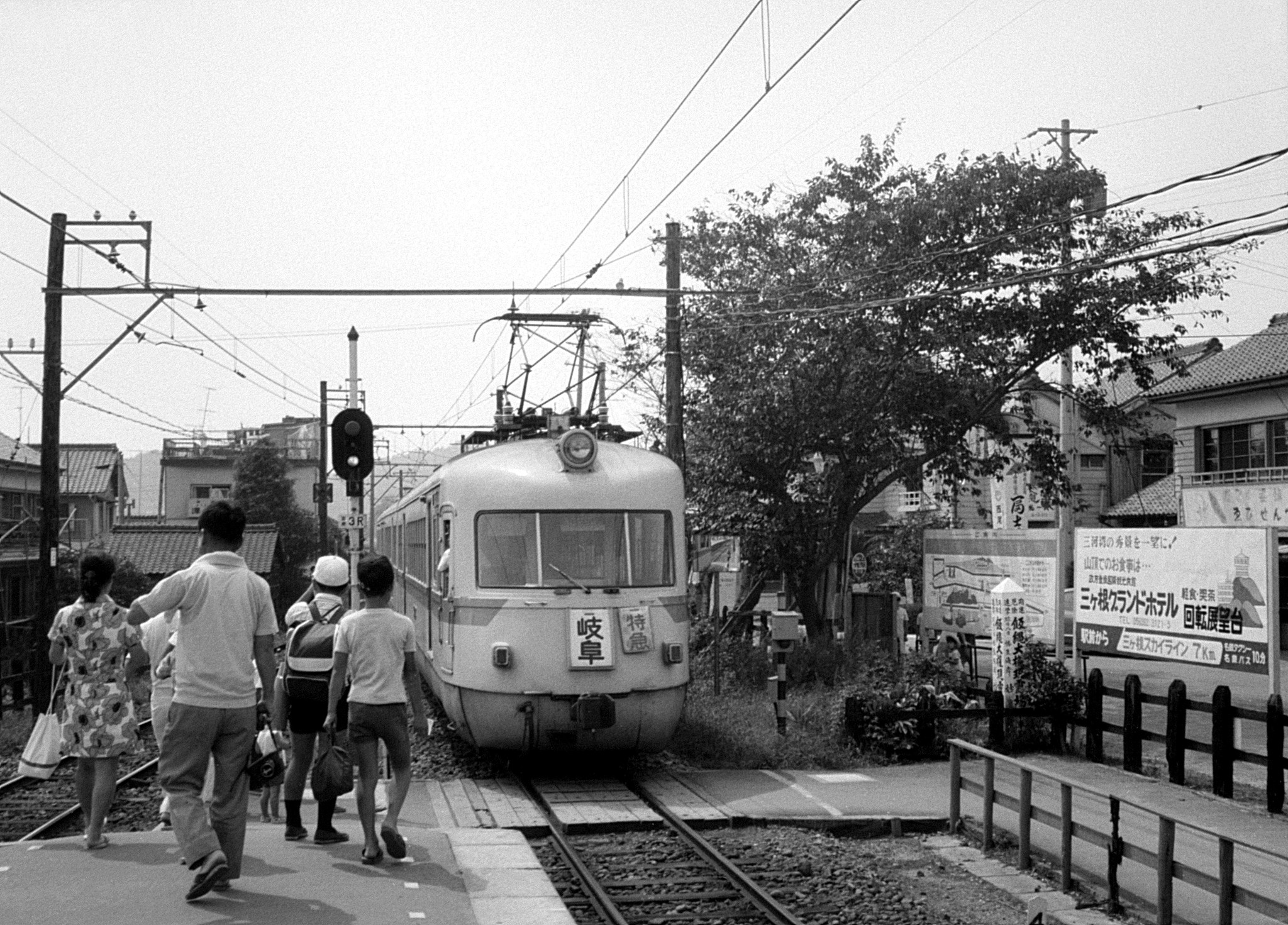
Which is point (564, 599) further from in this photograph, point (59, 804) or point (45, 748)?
point (45, 748)

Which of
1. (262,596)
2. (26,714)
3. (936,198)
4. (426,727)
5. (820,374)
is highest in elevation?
(936,198)

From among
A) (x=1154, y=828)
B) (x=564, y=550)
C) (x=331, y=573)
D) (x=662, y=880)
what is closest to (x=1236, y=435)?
(x=1154, y=828)

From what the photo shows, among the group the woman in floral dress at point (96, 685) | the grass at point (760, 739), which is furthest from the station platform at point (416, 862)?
the grass at point (760, 739)

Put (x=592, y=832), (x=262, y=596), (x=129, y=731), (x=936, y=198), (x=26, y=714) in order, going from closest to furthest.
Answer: (x=262, y=596) < (x=129, y=731) < (x=592, y=832) < (x=26, y=714) < (x=936, y=198)

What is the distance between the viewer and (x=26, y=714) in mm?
17562

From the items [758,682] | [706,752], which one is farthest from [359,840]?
[758,682]

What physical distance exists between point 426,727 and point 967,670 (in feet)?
39.7

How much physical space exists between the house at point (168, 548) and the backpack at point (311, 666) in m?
33.2

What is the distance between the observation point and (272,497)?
185 ft

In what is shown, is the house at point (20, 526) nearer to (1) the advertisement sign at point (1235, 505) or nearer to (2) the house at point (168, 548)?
(2) the house at point (168, 548)

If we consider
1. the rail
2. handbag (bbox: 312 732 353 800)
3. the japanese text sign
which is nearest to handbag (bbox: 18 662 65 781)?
handbag (bbox: 312 732 353 800)

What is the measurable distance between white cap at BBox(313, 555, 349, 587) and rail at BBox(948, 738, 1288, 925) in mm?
4252

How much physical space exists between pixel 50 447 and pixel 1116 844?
15.0 m

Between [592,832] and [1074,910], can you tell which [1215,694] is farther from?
[592,832]
